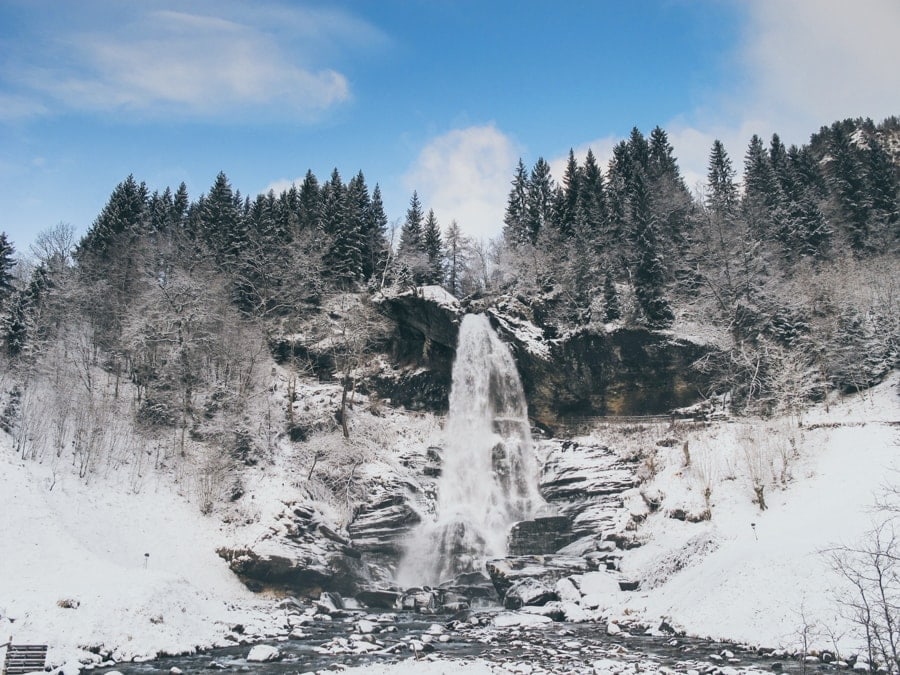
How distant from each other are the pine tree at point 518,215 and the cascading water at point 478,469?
58.4ft

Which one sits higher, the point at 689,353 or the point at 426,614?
the point at 689,353

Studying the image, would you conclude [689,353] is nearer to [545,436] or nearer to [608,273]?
[608,273]

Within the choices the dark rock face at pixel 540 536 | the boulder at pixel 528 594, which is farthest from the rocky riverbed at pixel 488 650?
the dark rock face at pixel 540 536

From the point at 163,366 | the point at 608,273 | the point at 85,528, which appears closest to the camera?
the point at 85,528

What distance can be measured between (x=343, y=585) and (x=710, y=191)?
2224 inches

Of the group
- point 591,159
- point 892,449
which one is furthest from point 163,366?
point 591,159

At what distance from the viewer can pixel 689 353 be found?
44094 mm

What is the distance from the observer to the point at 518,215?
67.8 metres

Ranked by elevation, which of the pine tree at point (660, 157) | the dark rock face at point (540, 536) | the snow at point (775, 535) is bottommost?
the dark rock face at point (540, 536)

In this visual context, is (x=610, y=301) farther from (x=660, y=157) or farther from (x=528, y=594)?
(x=660, y=157)

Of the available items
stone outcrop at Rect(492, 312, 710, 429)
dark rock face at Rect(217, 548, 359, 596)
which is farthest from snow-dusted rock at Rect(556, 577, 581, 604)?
stone outcrop at Rect(492, 312, 710, 429)

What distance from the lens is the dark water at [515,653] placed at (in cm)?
1684

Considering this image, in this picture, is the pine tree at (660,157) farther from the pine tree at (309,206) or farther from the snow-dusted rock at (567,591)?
the snow-dusted rock at (567,591)

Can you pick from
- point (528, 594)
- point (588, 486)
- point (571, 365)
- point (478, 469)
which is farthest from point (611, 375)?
point (528, 594)
